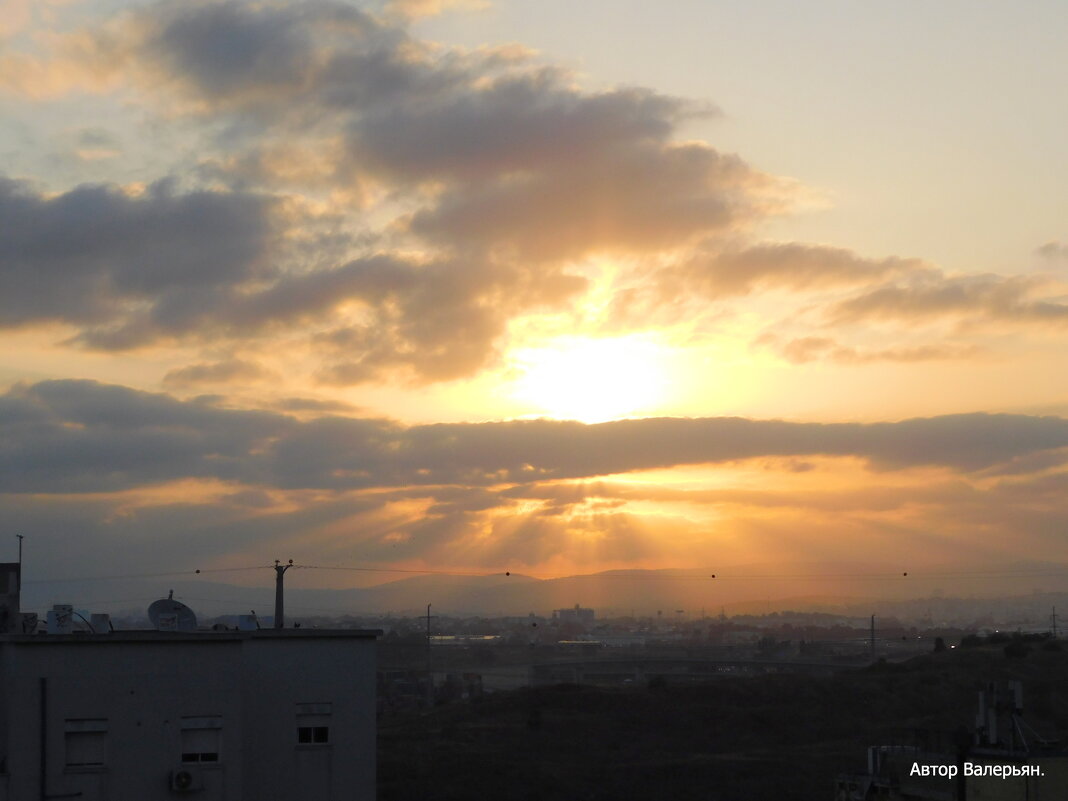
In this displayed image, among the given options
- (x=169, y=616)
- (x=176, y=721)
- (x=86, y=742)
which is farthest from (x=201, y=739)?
(x=169, y=616)

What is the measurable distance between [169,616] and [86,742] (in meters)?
7.08

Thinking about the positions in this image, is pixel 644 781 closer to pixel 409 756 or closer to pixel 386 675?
pixel 409 756

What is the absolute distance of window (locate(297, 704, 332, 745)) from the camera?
1307 inches

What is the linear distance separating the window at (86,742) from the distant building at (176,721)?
26 millimetres

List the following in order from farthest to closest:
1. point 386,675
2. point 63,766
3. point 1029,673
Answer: point 386,675 → point 1029,673 → point 63,766

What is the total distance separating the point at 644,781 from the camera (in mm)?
75062

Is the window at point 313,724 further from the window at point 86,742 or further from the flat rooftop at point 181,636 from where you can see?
the window at point 86,742

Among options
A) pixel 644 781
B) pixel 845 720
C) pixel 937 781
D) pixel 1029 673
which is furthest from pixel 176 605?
pixel 1029 673

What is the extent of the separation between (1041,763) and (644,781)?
46587 mm

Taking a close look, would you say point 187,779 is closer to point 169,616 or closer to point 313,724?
point 313,724

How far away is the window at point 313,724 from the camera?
33188 millimetres

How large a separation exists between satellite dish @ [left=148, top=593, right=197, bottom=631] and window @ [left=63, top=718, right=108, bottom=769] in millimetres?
6516

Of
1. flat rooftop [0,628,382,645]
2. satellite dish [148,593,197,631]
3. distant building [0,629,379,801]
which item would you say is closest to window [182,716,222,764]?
distant building [0,629,379,801]

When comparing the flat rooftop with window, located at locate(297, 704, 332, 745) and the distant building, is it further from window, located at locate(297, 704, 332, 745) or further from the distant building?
window, located at locate(297, 704, 332, 745)
